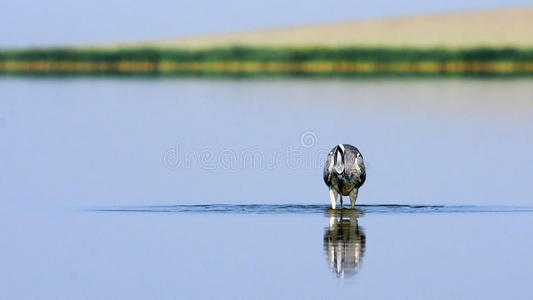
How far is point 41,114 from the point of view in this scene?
46.2 m

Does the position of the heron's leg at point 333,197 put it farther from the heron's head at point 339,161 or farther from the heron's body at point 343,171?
the heron's head at point 339,161

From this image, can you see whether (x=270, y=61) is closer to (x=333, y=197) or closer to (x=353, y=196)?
(x=353, y=196)

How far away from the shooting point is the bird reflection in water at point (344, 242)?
16.4 meters

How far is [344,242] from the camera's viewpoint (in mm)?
18125

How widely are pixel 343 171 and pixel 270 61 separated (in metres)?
57.9

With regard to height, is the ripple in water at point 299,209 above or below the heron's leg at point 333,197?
below

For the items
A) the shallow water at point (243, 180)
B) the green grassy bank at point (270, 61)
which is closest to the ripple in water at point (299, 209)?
the shallow water at point (243, 180)

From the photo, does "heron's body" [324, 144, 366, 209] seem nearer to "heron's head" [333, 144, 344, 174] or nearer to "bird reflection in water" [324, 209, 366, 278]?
"heron's head" [333, 144, 344, 174]

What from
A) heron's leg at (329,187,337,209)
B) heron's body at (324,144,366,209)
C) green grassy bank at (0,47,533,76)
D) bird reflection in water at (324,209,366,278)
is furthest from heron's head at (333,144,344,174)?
green grassy bank at (0,47,533,76)

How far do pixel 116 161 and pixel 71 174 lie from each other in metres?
2.25

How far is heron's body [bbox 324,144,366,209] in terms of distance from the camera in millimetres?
21188

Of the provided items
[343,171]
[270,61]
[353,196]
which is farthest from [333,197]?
[270,61]

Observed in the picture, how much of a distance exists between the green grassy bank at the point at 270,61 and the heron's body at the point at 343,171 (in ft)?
161

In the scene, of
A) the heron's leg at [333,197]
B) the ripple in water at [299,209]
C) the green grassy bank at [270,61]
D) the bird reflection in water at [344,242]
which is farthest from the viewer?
the green grassy bank at [270,61]
